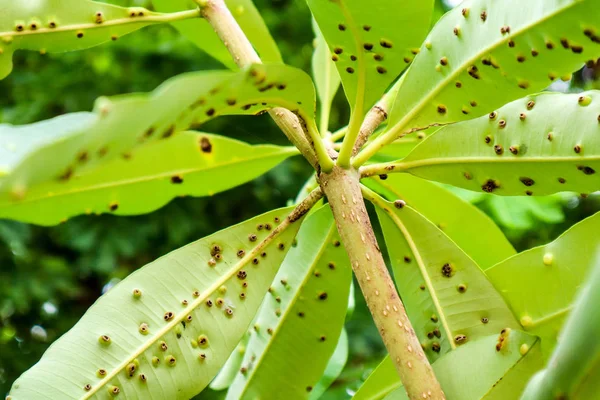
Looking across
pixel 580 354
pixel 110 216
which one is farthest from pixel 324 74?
pixel 110 216

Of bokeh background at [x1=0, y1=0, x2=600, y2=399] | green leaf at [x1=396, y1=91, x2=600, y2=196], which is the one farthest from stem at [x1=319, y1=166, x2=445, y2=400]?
bokeh background at [x1=0, y1=0, x2=600, y2=399]

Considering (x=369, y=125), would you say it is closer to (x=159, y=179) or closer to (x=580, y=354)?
(x=159, y=179)

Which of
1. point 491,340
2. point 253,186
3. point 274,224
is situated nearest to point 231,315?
point 274,224

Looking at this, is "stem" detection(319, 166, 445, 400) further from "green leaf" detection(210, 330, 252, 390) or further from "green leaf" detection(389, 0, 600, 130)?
"green leaf" detection(210, 330, 252, 390)

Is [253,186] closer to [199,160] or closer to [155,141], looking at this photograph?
[199,160]

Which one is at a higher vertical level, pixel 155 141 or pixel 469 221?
pixel 155 141

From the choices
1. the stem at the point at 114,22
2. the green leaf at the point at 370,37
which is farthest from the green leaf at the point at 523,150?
the stem at the point at 114,22

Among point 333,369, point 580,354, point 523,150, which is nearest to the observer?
point 580,354
